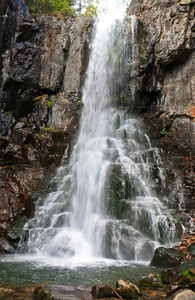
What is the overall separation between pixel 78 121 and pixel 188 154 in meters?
6.56

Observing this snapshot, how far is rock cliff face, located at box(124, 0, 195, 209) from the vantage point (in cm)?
1327

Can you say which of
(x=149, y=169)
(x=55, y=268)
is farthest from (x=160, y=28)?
(x=55, y=268)

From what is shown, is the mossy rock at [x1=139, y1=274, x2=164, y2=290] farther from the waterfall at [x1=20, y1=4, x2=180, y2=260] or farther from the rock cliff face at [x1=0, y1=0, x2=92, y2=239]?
the rock cliff face at [x1=0, y1=0, x2=92, y2=239]

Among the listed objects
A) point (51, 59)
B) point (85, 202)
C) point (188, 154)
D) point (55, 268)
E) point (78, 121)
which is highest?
point (51, 59)

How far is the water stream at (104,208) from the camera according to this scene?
23.5ft

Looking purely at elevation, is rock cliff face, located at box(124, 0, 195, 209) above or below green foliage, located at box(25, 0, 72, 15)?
below

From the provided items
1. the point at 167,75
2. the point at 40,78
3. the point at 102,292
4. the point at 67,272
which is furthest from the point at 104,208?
the point at 40,78

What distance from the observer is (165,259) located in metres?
5.92

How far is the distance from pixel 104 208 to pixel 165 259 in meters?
3.33

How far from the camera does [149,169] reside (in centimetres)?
1023

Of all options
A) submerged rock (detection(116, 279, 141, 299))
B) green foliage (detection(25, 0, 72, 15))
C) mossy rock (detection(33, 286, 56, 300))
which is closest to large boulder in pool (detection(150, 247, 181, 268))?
submerged rock (detection(116, 279, 141, 299))

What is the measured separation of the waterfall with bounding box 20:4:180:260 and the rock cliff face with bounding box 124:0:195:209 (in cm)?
159

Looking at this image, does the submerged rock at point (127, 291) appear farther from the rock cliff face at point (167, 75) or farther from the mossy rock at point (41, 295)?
the rock cliff face at point (167, 75)

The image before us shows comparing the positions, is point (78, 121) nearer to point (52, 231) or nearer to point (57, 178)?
point (57, 178)
